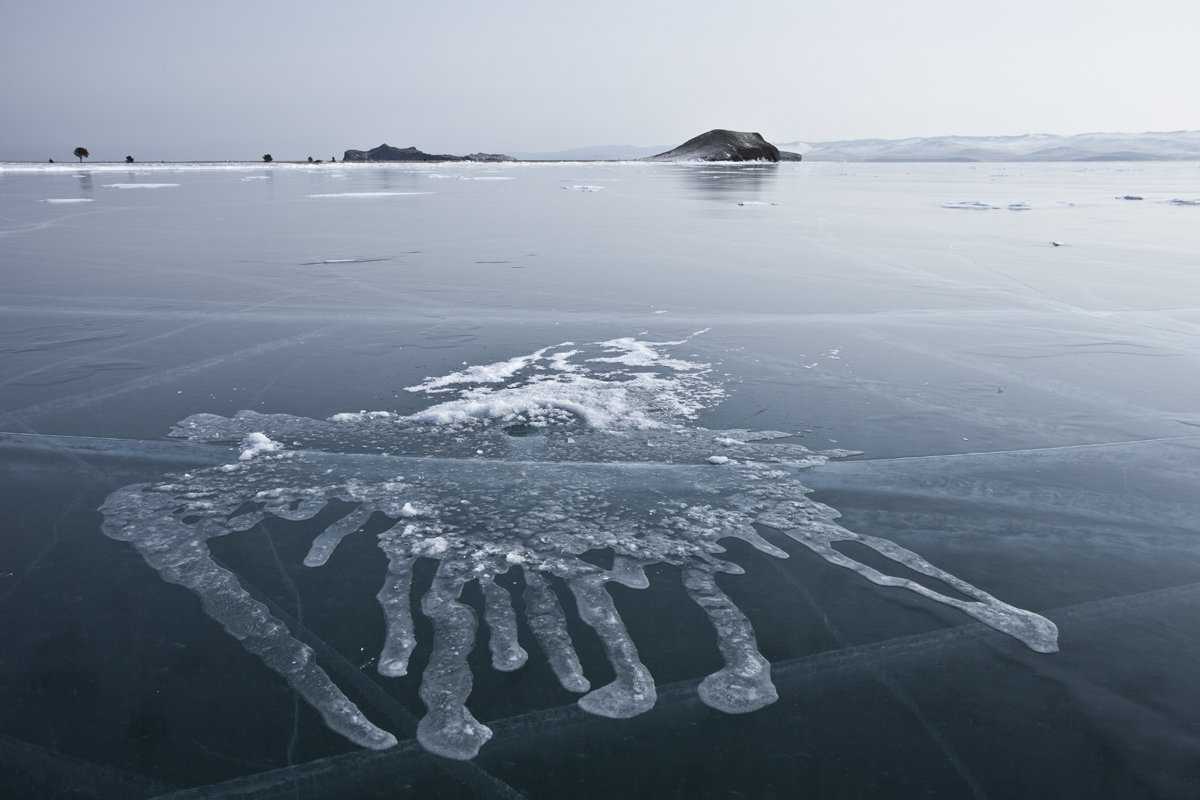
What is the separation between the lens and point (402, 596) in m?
2.78

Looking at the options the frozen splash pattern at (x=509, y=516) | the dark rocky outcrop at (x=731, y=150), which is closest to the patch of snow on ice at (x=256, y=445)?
the frozen splash pattern at (x=509, y=516)

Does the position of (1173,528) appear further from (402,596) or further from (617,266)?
(617,266)

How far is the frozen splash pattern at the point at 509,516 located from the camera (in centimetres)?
242

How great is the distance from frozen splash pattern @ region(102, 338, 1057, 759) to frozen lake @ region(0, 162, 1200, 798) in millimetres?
18

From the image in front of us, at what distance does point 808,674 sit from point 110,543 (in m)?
2.84

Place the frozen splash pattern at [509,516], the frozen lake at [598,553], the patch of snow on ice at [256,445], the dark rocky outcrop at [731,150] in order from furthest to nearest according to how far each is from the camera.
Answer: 1. the dark rocky outcrop at [731,150]
2. the patch of snow on ice at [256,445]
3. the frozen splash pattern at [509,516]
4. the frozen lake at [598,553]

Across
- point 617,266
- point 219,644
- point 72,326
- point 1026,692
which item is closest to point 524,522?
point 219,644

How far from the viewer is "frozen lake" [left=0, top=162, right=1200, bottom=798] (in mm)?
2096

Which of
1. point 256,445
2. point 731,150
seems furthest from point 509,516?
point 731,150

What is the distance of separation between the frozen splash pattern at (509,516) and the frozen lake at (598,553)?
0.06 feet

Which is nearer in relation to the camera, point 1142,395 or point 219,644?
point 219,644

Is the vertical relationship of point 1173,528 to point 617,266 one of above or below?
below

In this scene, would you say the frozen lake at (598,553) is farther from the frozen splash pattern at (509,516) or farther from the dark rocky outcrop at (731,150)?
the dark rocky outcrop at (731,150)

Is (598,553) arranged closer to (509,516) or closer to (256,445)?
(509,516)
